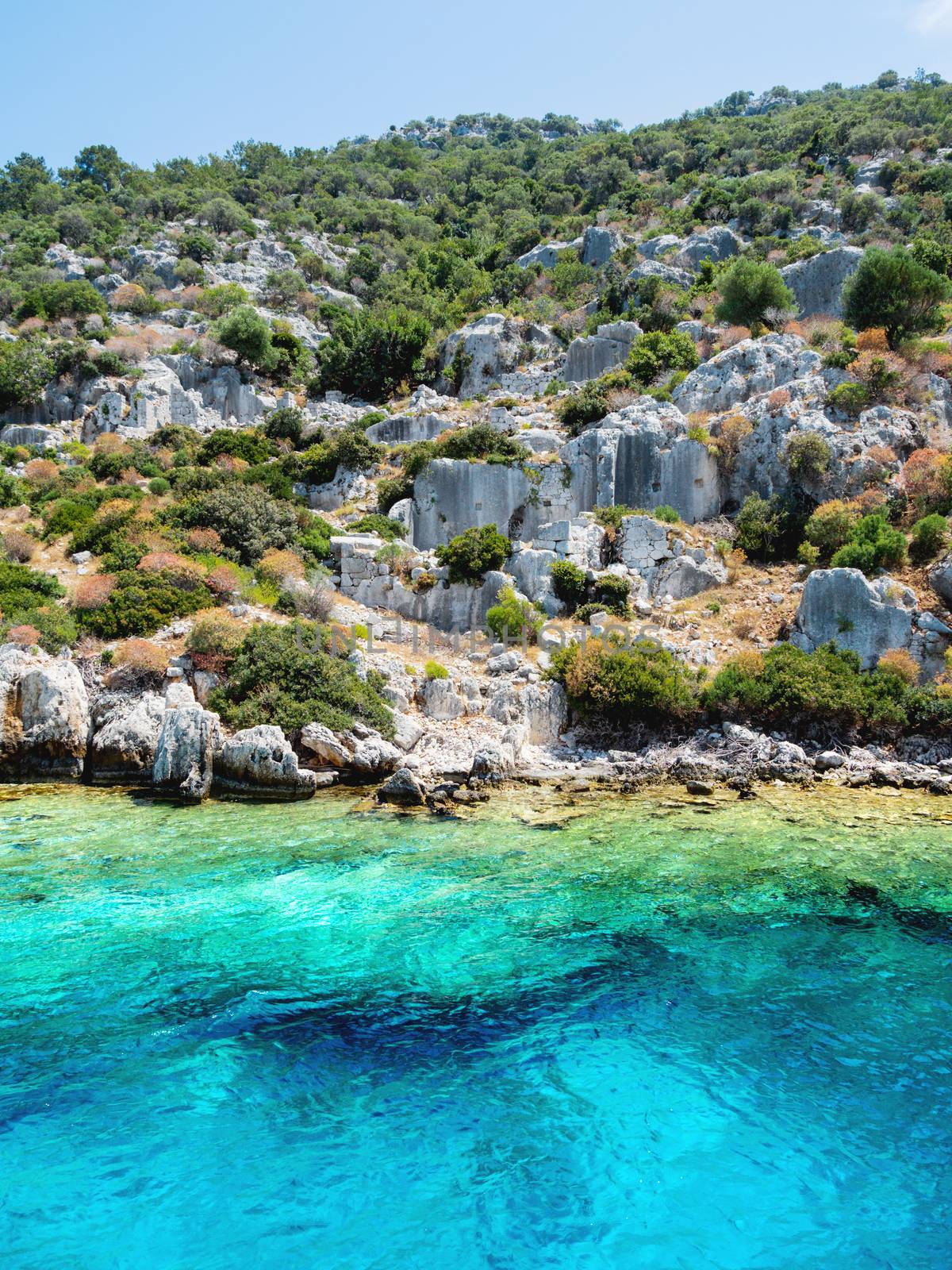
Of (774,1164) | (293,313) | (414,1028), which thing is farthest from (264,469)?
(774,1164)

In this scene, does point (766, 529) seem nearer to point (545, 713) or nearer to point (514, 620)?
point (514, 620)

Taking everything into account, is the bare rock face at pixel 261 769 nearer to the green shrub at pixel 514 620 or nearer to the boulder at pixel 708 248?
the green shrub at pixel 514 620

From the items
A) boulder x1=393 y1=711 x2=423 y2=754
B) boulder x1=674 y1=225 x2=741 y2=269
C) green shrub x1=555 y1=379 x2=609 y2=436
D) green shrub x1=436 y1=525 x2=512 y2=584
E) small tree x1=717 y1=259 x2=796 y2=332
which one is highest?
boulder x1=674 y1=225 x2=741 y2=269

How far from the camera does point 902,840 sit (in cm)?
1320

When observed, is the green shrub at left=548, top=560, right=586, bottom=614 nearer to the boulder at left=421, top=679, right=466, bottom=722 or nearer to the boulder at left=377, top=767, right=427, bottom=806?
the boulder at left=421, top=679, right=466, bottom=722

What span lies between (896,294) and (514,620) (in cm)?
2071

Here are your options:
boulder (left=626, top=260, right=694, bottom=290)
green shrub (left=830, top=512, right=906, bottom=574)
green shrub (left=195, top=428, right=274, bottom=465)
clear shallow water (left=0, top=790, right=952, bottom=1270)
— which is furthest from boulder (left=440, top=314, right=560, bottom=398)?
clear shallow water (left=0, top=790, right=952, bottom=1270)

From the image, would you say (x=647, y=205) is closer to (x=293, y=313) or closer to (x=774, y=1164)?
(x=293, y=313)

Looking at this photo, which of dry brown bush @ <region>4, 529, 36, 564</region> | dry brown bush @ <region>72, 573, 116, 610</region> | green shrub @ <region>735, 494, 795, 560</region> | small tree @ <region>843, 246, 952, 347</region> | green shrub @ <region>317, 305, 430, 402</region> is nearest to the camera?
dry brown bush @ <region>72, 573, 116, 610</region>

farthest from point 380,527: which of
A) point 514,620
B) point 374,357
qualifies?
point 374,357

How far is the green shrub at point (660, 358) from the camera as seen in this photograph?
35.2 metres

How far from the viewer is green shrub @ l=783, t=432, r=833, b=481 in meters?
26.5

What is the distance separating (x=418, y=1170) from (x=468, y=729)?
46.5 feet

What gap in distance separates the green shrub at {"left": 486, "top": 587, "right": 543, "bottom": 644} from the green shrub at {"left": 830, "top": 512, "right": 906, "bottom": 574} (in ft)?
31.0
